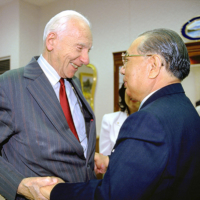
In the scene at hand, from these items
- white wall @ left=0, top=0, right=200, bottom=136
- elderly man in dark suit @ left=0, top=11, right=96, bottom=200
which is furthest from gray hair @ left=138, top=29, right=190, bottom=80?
white wall @ left=0, top=0, right=200, bottom=136

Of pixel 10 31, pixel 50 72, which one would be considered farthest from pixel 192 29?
pixel 10 31

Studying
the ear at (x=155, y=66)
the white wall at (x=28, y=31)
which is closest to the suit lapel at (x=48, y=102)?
the ear at (x=155, y=66)

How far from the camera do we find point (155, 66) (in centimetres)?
111

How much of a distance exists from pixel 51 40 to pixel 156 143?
1031mm

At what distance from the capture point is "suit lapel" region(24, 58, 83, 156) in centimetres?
120

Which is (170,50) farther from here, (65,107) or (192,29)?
(192,29)

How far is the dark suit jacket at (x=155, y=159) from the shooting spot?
85 centimetres

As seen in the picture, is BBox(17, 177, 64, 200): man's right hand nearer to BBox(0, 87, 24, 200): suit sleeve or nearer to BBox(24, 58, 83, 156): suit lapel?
BBox(0, 87, 24, 200): suit sleeve

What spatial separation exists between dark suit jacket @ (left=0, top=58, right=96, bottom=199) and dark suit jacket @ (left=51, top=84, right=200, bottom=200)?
22cm

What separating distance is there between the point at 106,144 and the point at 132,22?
2106mm

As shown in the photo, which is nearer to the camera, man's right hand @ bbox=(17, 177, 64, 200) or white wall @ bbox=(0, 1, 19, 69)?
man's right hand @ bbox=(17, 177, 64, 200)

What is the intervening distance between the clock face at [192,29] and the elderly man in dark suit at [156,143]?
1863 millimetres

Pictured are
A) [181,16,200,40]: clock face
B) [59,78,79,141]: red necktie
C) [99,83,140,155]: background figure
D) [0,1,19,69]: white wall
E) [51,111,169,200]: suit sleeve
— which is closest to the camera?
[51,111,169,200]: suit sleeve

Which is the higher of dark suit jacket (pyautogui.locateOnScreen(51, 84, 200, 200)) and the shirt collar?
the shirt collar
